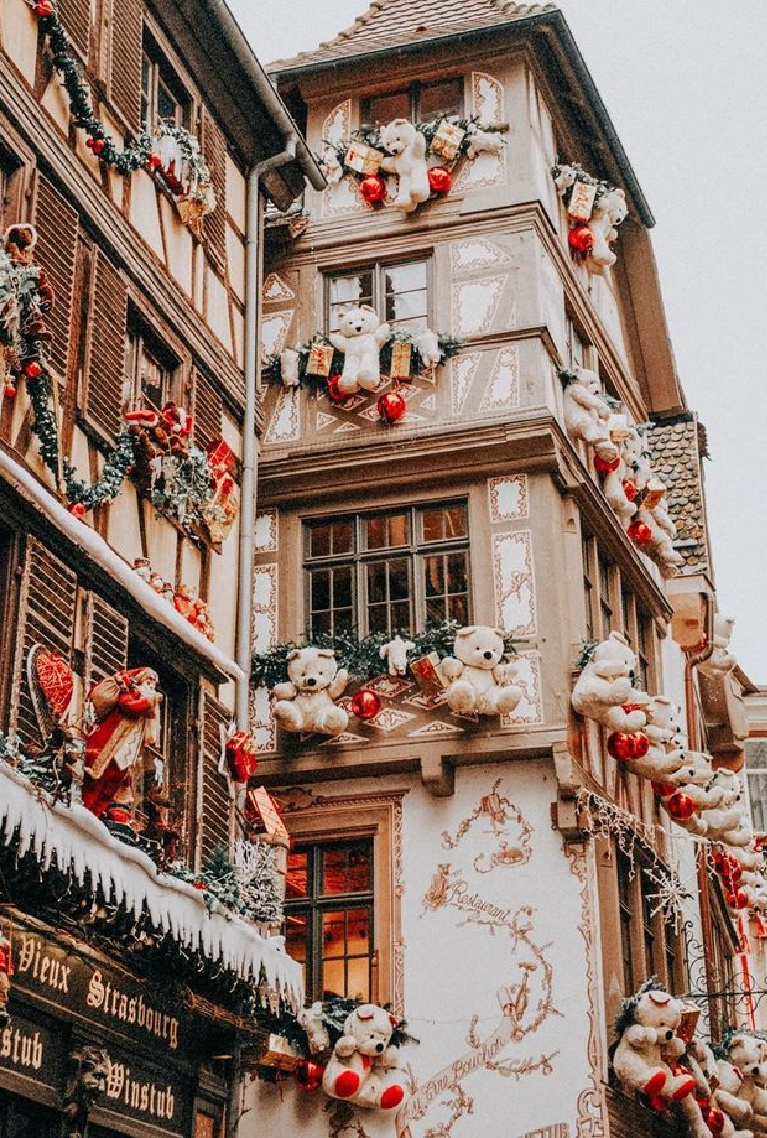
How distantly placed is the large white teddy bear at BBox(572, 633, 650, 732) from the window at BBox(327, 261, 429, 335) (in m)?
4.27

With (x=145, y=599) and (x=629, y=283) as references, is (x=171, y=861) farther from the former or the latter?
(x=629, y=283)

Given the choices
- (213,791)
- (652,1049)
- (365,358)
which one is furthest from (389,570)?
(652,1049)

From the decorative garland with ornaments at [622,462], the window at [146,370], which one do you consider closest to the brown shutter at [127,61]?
the window at [146,370]

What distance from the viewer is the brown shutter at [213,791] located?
1286 centimetres

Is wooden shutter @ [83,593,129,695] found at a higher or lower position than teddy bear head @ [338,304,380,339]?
lower

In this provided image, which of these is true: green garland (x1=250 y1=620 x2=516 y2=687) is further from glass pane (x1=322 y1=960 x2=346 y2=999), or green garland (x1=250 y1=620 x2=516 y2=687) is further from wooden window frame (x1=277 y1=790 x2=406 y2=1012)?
glass pane (x1=322 y1=960 x2=346 y2=999)

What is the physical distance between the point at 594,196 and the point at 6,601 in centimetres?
1098

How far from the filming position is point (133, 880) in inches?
393

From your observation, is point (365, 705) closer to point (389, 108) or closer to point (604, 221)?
point (604, 221)

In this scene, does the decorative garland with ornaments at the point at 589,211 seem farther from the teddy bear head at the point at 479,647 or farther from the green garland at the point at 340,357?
the teddy bear head at the point at 479,647

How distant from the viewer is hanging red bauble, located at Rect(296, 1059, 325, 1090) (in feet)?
47.6

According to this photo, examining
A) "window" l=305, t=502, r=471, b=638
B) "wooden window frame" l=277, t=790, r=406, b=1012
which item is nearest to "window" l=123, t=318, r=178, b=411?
"window" l=305, t=502, r=471, b=638

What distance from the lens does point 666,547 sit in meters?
19.9

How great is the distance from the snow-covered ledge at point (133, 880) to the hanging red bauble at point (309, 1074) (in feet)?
7.46
